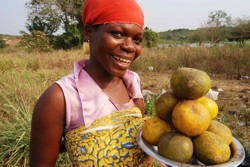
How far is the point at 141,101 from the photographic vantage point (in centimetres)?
173

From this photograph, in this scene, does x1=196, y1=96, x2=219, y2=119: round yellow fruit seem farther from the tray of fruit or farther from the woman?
the woman

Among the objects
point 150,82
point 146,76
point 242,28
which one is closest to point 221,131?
point 150,82

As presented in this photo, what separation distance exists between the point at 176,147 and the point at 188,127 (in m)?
0.11

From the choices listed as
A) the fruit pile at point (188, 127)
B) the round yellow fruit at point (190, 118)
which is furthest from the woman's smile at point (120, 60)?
the round yellow fruit at point (190, 118)

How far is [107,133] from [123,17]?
0.58m

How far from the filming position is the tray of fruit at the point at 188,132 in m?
1.07

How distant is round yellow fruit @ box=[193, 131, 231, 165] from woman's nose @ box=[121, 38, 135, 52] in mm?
547

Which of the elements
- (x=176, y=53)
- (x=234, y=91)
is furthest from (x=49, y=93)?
(x=176, y=53)

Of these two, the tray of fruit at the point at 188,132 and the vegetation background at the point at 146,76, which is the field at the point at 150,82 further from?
the tray of fruit at the point at 188,132

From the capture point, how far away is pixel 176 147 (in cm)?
105

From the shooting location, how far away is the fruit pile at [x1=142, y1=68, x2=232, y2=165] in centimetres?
107

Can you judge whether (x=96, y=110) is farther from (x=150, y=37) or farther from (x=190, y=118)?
(x=150, y=37)

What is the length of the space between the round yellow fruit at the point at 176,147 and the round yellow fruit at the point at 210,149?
→ 3cm

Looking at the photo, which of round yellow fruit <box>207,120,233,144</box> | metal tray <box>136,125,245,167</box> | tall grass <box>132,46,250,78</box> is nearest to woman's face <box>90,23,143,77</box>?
metal tray <box>136,125,245,167</box>
